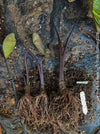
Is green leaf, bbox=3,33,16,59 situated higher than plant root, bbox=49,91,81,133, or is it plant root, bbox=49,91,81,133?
green leaf, bbox=3,33,16,59

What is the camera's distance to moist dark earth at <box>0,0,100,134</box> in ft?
3.66

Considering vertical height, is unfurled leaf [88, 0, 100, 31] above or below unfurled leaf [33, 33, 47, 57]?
above

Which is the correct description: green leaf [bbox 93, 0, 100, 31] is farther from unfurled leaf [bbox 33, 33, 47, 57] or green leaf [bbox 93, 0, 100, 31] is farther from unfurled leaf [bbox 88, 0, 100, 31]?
unfurled leaf [bbox 33, 33, 47, 57]

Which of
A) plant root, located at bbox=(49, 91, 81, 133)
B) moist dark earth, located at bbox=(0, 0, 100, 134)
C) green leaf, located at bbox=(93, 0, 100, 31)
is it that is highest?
green leaf, located at bbox=(93, 0, 100, 31)

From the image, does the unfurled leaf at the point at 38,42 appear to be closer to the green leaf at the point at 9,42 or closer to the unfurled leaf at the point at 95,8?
the green leaf at the point at 9,42

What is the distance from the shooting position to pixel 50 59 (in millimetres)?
1155

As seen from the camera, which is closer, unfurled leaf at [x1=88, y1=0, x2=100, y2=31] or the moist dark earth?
unfurled leaf at [x1=88, y1=0, x2=100, y2=31]

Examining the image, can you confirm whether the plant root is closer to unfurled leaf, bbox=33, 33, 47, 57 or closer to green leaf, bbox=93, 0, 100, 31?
unfurled leaf, bbox=33, 33, 47, 57

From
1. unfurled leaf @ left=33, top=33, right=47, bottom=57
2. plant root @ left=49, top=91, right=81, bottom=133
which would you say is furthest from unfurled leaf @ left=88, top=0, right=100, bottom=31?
plant root @ left=49, top=91, right=81, bottom=133

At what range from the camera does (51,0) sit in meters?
1.12

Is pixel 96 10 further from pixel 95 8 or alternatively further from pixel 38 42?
pixel 38 42

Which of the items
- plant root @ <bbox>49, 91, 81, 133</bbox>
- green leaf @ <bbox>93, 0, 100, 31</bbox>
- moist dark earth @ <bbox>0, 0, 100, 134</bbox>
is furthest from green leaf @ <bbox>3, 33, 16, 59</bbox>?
green leaf @ <bbox>93, 0, 100, 31</bbox>

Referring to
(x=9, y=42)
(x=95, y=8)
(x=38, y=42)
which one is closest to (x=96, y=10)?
(x=95, y=8)

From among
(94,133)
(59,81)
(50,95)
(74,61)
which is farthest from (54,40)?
(94,133)
